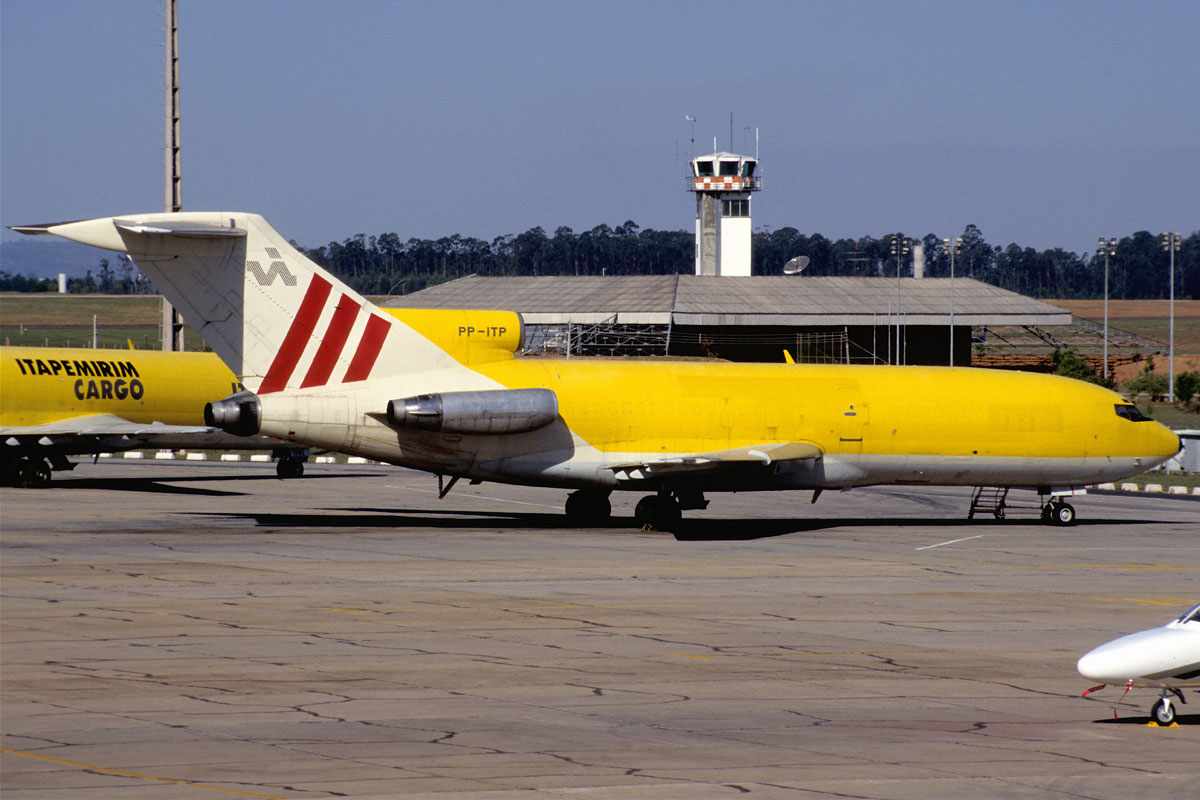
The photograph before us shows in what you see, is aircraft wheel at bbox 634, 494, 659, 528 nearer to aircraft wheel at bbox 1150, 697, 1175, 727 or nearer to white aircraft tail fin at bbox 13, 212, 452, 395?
white aircraft tail fin at bbox 13, 212, 452, 395

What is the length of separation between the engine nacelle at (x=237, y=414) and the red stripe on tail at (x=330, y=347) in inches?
45.5

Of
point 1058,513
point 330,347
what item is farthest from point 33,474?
point 1058,513

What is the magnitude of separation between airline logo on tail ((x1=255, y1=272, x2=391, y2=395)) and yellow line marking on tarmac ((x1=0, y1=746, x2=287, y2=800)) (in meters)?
19.2

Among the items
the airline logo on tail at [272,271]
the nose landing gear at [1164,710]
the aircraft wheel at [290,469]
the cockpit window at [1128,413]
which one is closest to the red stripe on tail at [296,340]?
the airline logo on tail at [272,271]

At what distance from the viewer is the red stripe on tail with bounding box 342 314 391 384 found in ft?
112

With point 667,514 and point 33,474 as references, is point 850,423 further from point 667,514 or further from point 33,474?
point 33,474

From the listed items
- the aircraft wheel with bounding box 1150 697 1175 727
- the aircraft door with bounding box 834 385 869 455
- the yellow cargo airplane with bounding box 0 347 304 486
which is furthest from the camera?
the yellow cargo airplane with bounding box 0 347 304 486

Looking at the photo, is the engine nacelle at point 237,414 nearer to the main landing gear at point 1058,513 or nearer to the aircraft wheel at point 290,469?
the main landing gear at point 1058,513

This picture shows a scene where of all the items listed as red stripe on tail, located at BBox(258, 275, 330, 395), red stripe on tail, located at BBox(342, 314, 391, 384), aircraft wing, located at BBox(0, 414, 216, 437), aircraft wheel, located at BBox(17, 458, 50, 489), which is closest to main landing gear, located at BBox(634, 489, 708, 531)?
red stripe on tail, located at BBox(342, 314, 391, 384)

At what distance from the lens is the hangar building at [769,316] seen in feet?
302

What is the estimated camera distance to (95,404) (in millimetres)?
49375

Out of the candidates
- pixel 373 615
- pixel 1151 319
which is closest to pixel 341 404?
pixel 373 615

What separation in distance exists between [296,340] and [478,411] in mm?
4004

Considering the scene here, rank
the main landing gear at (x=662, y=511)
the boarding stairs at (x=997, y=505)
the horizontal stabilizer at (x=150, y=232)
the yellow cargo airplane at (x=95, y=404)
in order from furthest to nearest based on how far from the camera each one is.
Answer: the yellow cargo airplane at (x=95, y=404) < the boarding stairs at (x=997, y=505) < the main landing gear at (x=662, y=511) < the horizontal stabilizer at (x=150, y=232)
